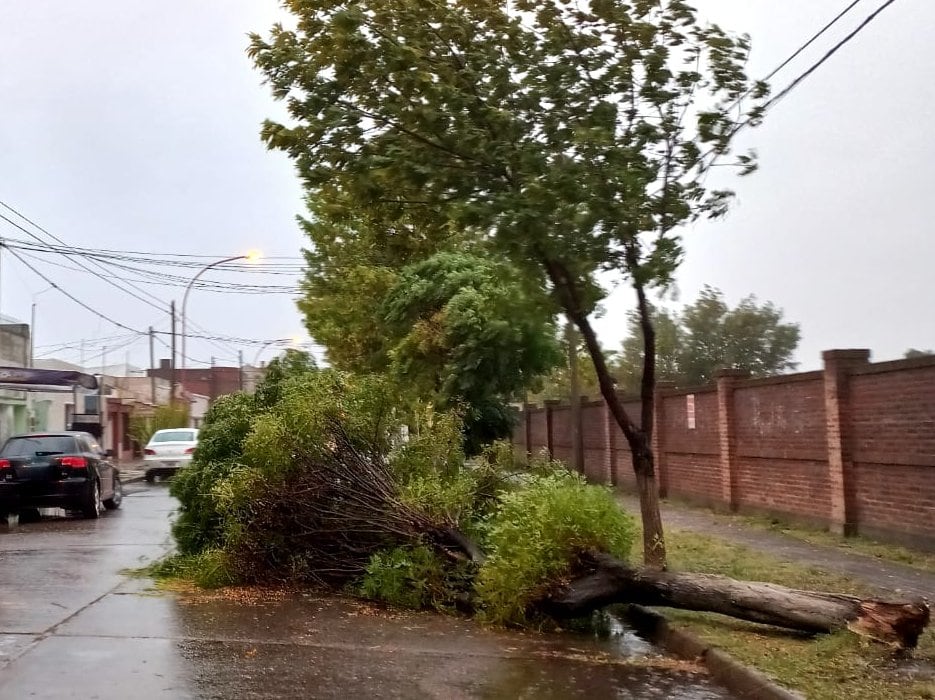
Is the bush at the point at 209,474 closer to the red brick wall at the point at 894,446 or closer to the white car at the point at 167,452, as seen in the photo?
the red brick wall at the point at 894,446

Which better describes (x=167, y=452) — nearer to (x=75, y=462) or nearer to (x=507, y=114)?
(x=75, y=462)

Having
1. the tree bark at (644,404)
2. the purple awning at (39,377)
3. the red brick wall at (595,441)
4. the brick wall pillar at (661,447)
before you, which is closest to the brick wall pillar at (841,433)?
the tree bark at (644,404)

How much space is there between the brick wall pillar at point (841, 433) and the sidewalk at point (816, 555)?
0.76 m

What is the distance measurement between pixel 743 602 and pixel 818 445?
6363mm

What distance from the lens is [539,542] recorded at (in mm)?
8344

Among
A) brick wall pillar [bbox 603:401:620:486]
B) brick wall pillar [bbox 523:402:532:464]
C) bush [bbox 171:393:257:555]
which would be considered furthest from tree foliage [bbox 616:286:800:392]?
bush [bbox 171:393:257:555]

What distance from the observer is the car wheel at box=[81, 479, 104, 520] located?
56.5ft

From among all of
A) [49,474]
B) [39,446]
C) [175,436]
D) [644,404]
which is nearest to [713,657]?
[644,404]

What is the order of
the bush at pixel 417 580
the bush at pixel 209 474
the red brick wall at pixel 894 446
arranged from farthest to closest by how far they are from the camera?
the bush at pixel 209 474, the red brick wall at pixel 894 446, the bush at pixel 417 580

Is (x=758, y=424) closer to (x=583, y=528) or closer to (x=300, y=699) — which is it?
(x=583, y=528)

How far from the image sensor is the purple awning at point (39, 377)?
21.2 meters

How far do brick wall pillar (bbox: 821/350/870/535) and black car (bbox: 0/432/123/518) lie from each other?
1244 cm

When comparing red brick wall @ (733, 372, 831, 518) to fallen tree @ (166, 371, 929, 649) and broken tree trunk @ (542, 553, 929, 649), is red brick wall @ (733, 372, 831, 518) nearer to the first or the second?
fallen tree @ (166, 371, 929, 649)

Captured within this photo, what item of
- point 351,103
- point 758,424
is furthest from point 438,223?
point 758,424
